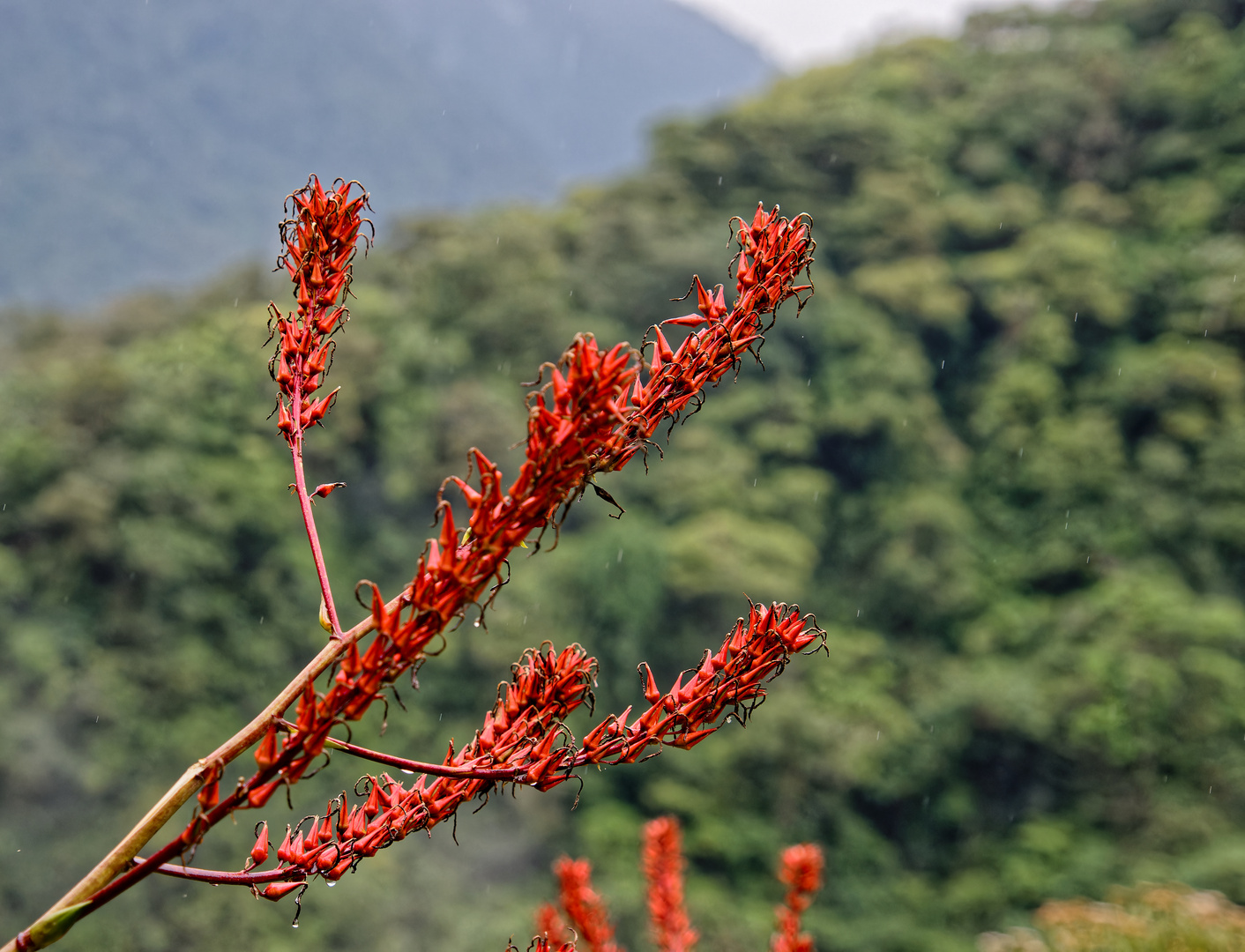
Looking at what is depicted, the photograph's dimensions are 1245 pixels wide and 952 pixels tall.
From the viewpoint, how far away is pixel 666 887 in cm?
253

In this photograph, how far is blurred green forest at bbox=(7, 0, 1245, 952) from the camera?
13.0 meters

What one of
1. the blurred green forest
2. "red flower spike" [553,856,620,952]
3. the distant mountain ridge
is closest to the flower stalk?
"red flower spike" [553,856,620,952]

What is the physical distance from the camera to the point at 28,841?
1137 cm

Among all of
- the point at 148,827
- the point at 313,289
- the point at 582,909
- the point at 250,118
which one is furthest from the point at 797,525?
the point at 250,118

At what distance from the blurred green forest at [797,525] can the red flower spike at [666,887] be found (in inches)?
Result: 289

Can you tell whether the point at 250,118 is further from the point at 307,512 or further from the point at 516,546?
the point at 516,546

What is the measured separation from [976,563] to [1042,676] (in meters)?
2.88

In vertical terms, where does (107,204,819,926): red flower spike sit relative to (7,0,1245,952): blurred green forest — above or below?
below

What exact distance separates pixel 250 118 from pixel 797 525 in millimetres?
59696

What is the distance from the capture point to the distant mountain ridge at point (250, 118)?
1845 inches

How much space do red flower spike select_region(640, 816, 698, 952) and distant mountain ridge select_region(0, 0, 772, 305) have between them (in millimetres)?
22725

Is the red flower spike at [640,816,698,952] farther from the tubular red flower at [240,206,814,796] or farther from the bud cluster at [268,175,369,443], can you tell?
the tubular red flower at [240,206,814,796]

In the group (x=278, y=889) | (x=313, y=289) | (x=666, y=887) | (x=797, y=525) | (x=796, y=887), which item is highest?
(x=797, y=525)

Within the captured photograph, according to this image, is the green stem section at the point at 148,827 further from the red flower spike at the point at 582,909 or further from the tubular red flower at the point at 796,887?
the tubular red flower at the point at 796,887
